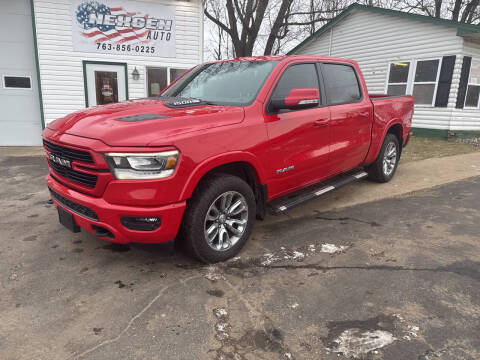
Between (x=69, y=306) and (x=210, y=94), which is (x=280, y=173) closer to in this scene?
(x=210, y=94)

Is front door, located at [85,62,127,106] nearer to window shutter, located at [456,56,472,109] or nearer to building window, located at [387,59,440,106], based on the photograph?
building window, located at [387,59,440,106]

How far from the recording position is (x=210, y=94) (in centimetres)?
377

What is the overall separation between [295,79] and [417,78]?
34.1ft

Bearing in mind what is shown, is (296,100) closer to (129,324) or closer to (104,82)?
(129,324)

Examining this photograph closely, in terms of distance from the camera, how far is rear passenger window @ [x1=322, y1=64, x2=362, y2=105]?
14.2 ft

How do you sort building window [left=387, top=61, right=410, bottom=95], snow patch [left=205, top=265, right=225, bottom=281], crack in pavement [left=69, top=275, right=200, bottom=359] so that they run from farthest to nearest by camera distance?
building window [left=387, top=61, right=410, bottom=95] → snow patch [left=205, top=265, right=225, bottom=281] → crack in pavement [left=69, top=275, right=200, bottom=359]

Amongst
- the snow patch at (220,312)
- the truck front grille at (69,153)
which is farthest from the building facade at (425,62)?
the truck front grille at (69,153)

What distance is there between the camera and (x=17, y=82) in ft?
31.8

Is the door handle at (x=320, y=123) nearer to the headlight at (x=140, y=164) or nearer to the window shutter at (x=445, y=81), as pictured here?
the headlight at (x=140, y=164)

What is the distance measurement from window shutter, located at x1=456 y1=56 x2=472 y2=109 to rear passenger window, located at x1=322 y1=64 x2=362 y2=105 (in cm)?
852

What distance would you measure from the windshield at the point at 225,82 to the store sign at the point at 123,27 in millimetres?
6651

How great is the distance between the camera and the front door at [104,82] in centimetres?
991

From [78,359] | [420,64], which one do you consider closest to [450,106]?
[420,64]

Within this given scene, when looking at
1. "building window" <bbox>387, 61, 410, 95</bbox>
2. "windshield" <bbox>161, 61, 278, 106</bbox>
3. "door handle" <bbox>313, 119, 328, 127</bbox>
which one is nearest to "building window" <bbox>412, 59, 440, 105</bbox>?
"building window" <bbox>387, 61, 410, 95</bbox>
